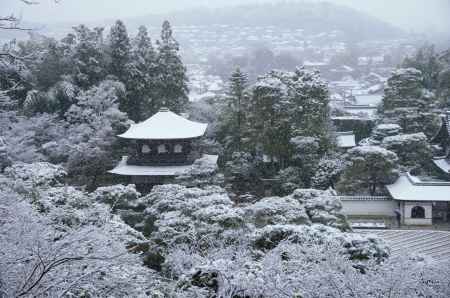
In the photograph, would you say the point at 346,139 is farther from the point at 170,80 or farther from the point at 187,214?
the point at 187,214

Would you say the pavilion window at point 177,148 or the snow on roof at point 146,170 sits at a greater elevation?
the pavilion window at point 177,148

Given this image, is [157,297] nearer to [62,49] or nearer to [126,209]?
[126,209]

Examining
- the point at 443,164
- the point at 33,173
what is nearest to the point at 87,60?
the point at 33,173

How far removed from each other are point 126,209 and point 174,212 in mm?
2806

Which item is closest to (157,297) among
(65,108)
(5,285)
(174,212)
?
(5,285)

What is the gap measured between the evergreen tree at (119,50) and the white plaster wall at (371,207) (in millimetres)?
12422

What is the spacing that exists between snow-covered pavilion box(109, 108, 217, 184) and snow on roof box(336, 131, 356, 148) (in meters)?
7.78

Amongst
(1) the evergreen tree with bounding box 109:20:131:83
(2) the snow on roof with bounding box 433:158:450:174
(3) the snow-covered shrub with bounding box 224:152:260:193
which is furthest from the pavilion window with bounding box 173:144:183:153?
(2) the snow on roof with bounding box 433:158:450:174

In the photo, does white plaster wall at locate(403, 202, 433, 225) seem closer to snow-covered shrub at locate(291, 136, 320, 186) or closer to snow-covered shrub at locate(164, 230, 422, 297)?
snow-covered shrub at locate(291, 136, 320, 186)

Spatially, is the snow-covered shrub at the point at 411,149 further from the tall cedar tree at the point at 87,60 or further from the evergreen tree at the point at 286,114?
the tall cedar tree at the point at 87,60

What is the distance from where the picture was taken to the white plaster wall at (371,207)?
17891mm

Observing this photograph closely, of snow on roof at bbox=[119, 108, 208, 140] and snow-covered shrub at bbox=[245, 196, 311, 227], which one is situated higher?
snow on roof at bbox=[119, 108, 208, 140]

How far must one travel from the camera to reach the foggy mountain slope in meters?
119

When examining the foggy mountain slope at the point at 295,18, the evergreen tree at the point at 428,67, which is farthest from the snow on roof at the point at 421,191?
the foggy mountain slope at the point at 295,18
